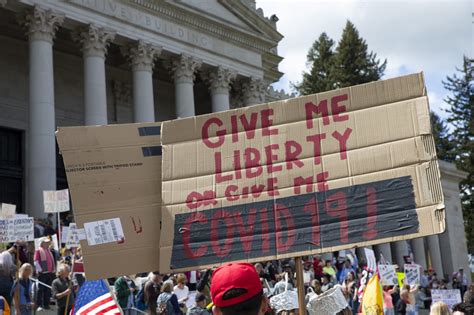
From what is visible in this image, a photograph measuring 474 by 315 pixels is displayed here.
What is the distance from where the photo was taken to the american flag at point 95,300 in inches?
275

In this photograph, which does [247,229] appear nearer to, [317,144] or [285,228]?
[285,228]

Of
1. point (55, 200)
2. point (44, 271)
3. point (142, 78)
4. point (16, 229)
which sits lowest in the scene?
point (44, 271)

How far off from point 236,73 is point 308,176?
32.1m

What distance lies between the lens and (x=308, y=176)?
530 centimetres

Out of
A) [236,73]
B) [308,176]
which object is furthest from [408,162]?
[236,73]

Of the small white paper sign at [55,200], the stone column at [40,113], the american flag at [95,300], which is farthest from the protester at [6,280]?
the stone column at [40,113]

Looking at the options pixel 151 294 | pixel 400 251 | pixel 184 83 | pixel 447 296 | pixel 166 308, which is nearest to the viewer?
pixel 166 308

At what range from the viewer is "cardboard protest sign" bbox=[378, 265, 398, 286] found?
1898 centimetres

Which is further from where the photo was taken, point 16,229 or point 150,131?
point 16,229

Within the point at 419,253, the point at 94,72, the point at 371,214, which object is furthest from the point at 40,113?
the point at 419,253

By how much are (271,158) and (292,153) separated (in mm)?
184

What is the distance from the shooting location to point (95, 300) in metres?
7.07

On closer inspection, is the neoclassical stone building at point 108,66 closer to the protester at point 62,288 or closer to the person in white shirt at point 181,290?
the person in white shirt at point 181,290

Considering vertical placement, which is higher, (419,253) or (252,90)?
(252,90)
